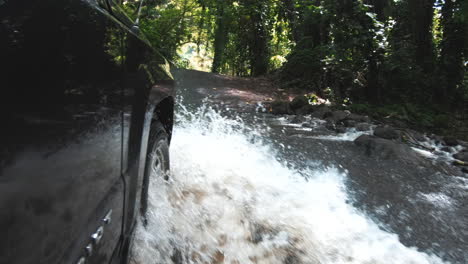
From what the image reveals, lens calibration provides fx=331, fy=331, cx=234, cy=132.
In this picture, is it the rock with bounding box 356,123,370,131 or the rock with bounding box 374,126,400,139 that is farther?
the rock with bounding box 356,123,370,131

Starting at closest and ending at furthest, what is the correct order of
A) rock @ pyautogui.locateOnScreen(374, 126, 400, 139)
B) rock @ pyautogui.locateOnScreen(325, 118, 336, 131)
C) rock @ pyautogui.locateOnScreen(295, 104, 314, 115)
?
rock @ pyautogui.locateOnScreen(374, 126, 400, 139), rock @ pyautogui.locateOnScreen(325, 118, 336, 131), rock @ pyautogui.locateOnScreen(295, 104, 314, 115)

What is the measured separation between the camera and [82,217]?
1.08 metres

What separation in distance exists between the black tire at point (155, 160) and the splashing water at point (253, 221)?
9cm

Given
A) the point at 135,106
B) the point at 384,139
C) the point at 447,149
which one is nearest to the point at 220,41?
the point at 384,139

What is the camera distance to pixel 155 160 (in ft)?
8.15

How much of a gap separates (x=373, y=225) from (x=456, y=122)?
7.67 meters

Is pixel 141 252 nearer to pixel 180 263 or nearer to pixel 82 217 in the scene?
pixel 180 263

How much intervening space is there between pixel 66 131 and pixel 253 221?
7.20 ft

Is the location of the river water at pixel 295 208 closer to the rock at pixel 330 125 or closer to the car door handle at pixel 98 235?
the car door handle at pixel 98 235

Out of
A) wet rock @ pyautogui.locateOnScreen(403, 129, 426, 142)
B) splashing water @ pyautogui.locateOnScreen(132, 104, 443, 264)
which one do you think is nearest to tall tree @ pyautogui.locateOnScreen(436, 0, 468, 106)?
wet rock @ pyautogui.locateOnScreen(403, 129, 426, 142)

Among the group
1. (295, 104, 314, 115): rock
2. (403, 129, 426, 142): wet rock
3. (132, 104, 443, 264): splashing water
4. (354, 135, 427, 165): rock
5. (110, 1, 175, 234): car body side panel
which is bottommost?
(132, 104, 443, 264): splashing water

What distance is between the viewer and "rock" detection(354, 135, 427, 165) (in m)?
5.25

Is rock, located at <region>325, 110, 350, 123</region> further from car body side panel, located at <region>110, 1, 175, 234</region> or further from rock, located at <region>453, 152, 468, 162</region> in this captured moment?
car body side panel, located at <region>110, 1, 175, 234</region>

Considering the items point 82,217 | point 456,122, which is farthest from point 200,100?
point 82,217
